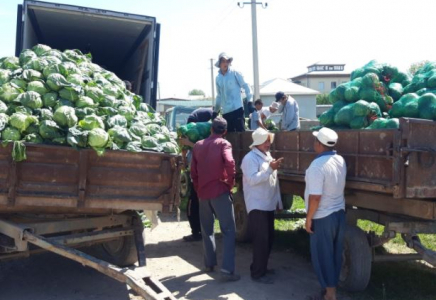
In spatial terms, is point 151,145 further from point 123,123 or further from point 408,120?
point 408,120

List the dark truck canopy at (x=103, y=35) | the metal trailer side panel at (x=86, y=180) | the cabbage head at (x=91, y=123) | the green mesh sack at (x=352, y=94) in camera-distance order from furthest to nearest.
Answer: the dark truck canopy at (x=103, y=35) → the green mesh sack at (x=352, y=94) → the cabbage head at (x=91, y=123) → the metal trailer side panel at (x=86, y=180)

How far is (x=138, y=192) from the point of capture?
450 centimetres

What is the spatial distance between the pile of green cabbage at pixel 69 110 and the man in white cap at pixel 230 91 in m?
1.67

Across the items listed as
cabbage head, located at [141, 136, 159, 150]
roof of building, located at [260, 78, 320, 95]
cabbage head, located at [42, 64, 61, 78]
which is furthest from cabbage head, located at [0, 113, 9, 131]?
roof of building, located at [260, 78, 320, 95]

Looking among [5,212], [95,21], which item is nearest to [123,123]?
[5,212]

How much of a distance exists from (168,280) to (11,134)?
94.0 inches

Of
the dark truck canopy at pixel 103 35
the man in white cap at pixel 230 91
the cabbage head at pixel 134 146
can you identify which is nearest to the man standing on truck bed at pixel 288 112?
the man in white cap at pixel 230 91

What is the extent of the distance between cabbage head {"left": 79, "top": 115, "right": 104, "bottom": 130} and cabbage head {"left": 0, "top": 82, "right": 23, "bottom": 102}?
82 centimetres

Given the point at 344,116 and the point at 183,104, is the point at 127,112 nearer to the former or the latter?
the point at 344,116

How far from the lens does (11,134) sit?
13.7ft

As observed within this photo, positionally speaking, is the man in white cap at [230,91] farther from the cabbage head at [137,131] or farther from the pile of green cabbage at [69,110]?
the cabbage head at [137,131]

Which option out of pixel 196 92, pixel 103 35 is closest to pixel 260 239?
pixel 103 35

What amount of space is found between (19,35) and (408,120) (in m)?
6.18

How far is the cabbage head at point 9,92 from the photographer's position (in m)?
4.66
